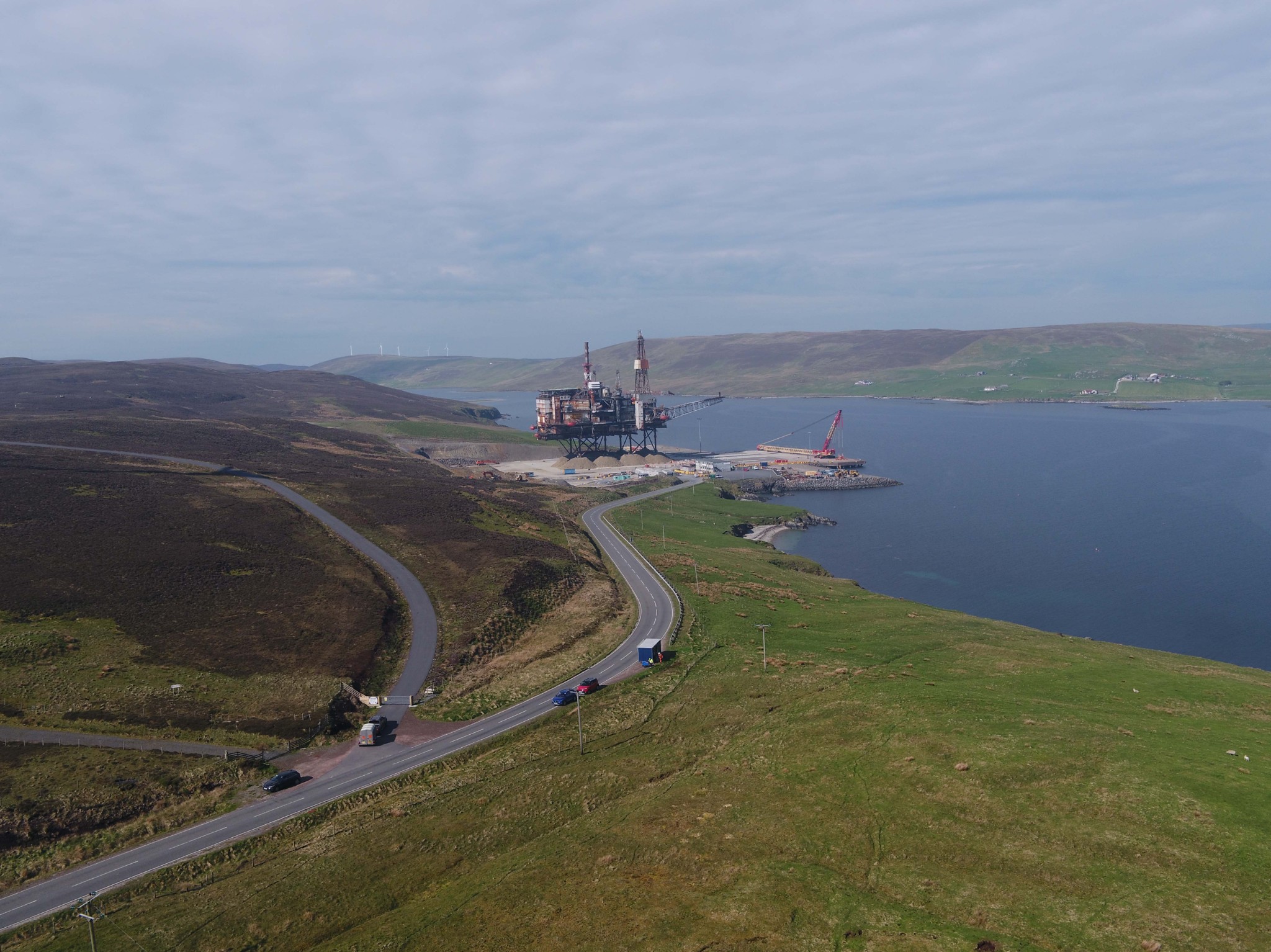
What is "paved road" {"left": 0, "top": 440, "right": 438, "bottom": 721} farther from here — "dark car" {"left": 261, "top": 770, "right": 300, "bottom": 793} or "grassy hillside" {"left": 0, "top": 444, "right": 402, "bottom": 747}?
"dark car" {"left": 261, "top": 770, "right": 300, "bottom": 793}

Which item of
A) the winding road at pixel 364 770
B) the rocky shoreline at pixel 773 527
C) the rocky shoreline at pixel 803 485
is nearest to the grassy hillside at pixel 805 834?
the winding road at pixel 364 770

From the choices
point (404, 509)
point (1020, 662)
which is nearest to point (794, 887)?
point (1020, 662)

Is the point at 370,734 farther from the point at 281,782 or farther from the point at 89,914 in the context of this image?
the point at 89,914

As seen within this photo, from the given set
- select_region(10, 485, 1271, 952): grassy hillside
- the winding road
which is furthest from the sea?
the winding road

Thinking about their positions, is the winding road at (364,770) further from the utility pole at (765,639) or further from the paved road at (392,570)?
the utility pole at (765,639)

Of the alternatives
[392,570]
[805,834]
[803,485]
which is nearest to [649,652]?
[805,834]
